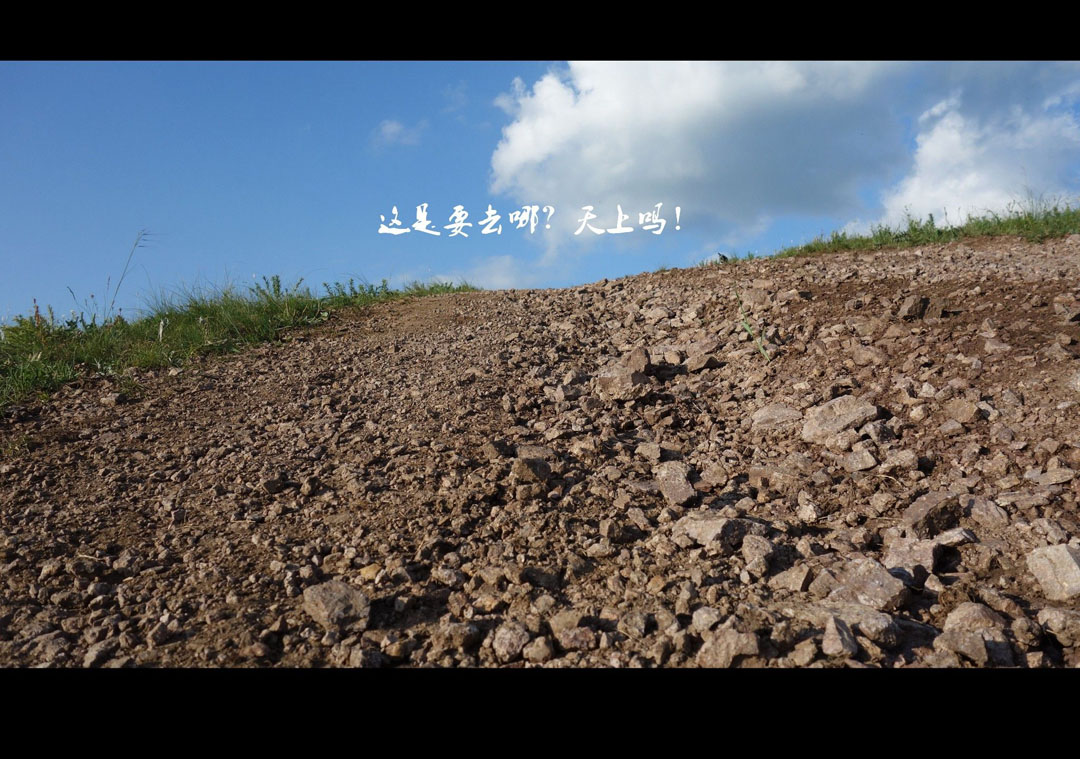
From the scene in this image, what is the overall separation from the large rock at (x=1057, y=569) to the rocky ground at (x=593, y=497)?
0.04 feet

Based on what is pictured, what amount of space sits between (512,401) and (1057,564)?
2680 mm

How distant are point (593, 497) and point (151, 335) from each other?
474cm

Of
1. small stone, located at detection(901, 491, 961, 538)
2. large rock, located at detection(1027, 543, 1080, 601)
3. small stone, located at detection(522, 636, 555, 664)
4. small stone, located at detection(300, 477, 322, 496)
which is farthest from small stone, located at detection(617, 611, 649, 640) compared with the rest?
small stone, located at detection(300, 477, 322, 496)

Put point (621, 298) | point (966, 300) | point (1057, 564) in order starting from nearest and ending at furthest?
point (1057, 564) < point (966, 300) < point (621, 298)

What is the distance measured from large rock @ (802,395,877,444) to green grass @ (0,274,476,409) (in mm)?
4263

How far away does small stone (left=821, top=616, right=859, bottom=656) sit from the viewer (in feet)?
7.54

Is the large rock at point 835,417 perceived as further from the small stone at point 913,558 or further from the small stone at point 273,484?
the small stone at point 273,484

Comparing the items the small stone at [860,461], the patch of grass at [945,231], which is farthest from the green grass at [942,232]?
the small stone at [860,461]

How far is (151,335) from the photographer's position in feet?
20.9

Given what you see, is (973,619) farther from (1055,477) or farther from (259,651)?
(259,651)

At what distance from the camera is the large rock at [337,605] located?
256cm

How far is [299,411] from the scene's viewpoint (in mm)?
4508

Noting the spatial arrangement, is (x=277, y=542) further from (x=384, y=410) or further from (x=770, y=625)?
(x=770, y=625)

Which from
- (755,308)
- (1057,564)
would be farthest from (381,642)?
(755,308)
